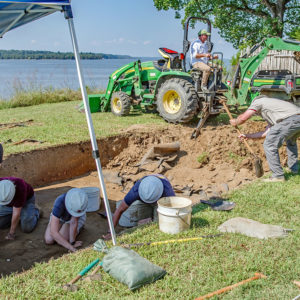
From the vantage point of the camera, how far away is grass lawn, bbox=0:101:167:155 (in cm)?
870

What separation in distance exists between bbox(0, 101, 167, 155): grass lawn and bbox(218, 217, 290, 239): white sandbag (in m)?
5.00

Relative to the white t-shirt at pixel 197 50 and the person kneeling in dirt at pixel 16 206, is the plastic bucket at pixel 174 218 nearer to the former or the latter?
the person kneeling in dirt at pixel 16 206

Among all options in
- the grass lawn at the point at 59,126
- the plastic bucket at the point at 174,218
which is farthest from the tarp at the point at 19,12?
the grass lawn at the point at 59,126

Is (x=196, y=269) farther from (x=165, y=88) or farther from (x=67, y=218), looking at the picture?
(x=165, y=88)

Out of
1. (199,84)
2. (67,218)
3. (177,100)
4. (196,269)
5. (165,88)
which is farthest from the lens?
(177,100)

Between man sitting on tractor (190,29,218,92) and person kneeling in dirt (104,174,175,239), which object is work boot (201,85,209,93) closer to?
man sitting on tractor (190,29,218,92)

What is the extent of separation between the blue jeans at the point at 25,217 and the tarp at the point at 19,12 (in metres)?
2.81

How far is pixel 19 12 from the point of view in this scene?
5309 millimetres

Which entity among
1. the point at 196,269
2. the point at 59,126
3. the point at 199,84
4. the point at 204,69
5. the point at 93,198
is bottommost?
the point at 93,198

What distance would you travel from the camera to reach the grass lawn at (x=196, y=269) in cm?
335

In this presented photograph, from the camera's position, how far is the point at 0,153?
636 cm

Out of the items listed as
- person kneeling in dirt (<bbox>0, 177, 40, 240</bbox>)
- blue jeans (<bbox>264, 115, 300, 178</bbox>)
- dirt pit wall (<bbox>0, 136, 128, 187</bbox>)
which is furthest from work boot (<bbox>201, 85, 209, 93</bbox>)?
person kneeling in dirt (<bbox>0, 177, 40, 240</bbox>)

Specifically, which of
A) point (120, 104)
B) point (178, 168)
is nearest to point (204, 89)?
point (178, 168)

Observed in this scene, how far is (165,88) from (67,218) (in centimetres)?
588
